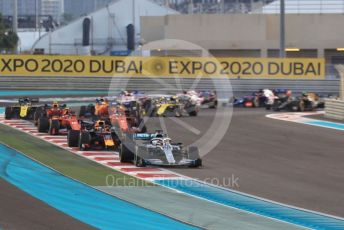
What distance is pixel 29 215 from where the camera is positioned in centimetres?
1167

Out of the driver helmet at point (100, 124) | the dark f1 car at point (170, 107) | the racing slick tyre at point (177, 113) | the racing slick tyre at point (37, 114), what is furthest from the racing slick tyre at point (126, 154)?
the racing slick tyre at point (177, 113)

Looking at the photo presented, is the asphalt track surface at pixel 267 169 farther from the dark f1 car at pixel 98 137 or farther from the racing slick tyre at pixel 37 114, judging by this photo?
the racing slick tyre at pixel 37 114

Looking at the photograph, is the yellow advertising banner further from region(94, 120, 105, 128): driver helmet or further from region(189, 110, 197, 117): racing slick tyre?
region(94, 120, 105, 128): driver helmet

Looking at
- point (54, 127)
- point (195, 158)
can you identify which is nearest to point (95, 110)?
point (54, 127)

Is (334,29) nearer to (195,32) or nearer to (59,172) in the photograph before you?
(195,32)

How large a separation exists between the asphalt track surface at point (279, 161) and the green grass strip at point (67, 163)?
5.09 feet

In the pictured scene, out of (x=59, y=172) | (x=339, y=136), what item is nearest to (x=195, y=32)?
(x=339, y=136)

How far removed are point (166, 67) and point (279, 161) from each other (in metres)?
25.6

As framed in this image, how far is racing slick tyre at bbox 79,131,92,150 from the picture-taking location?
20453mm

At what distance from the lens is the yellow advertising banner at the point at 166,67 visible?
44.3 m

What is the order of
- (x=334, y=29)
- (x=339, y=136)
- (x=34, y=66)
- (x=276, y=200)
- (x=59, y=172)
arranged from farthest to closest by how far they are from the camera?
(x=334, y=29) < (x=34, y=66) < (x=339, y=136) < (x=59, y=172) < (x=276, y=200)

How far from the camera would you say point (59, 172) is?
54.6ft

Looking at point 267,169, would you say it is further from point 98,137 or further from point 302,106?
point 302,106

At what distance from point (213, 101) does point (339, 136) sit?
38.5 feet
